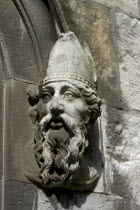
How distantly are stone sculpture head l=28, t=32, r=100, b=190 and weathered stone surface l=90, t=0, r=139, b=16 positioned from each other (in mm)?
433

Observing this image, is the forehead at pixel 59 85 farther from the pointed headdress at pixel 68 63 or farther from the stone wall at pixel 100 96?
the stone wall at pixel 100 96

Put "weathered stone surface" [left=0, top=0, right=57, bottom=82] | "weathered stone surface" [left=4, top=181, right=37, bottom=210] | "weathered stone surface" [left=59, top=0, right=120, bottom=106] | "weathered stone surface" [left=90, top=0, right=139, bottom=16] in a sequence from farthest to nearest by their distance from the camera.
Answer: "weathered stone surface" [left=90, top=0, right=139, bottom=16], "weathered stone surface" [left=59, top=0, right=120, bottom=106], "weathered stone surface" [left=0, top=0, right=57, bottom=82], "weathered stone surface" [left=4, top=181, right=37, bottom=210]

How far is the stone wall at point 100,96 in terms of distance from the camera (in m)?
2.26

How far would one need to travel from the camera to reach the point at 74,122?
2.25 m

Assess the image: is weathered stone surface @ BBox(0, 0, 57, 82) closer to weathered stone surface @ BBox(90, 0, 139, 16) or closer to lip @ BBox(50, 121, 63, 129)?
lip @ BBox(50, 121, 63, 129)

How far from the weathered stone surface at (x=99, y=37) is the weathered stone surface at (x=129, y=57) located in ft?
0.14

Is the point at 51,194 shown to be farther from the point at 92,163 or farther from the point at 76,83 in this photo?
the point at 76,83

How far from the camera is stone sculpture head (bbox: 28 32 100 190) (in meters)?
2.22

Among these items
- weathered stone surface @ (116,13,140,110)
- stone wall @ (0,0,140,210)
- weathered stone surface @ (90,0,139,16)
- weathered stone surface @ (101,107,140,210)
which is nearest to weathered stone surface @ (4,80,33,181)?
stone wall @ (0,0,140,210)

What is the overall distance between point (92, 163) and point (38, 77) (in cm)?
37

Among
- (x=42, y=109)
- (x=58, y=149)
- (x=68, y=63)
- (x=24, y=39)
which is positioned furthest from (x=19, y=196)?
(x=24, y=39)

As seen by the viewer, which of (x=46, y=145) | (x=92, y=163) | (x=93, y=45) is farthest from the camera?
(x=93, y=45)

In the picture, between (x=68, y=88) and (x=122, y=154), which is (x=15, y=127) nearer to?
(x=68, y=88)

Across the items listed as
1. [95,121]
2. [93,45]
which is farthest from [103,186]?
[93,45]
